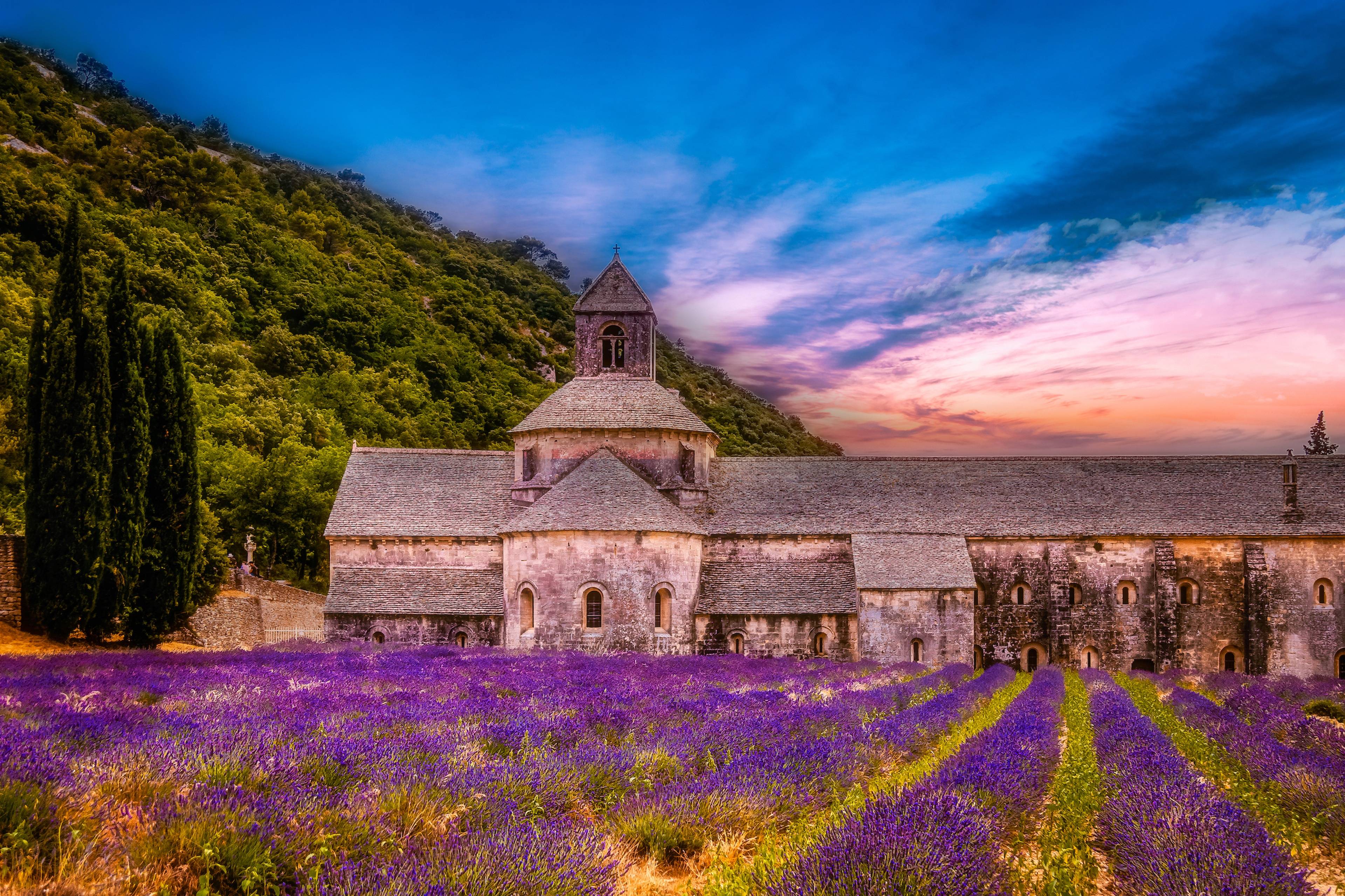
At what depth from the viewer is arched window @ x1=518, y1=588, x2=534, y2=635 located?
107ft

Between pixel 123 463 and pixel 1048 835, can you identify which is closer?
pixel 1048 835

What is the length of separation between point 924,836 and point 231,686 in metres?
11.7

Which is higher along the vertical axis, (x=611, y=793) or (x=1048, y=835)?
(x=611, y=793)

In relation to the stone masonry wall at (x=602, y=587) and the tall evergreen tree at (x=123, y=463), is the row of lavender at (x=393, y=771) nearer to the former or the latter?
the tall evergreen tree at (x=123, y=463)

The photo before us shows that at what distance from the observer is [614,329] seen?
4022 cm

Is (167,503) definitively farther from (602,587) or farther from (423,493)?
(602,587)

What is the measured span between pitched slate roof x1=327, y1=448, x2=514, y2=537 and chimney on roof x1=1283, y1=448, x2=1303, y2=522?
3132 centimetres

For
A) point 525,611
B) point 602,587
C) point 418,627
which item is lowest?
point 418,627

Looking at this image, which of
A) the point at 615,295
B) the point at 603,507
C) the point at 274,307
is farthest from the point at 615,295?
the point at 274,307

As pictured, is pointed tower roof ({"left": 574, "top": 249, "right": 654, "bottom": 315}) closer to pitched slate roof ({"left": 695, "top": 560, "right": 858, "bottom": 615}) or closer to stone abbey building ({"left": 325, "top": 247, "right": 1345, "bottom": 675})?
stone abbey building ({"left": 325, "top": 247, "right": 1345, "bottom": 675})

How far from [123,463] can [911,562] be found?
26183mm

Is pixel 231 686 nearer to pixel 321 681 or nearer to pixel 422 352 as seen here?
pixel 321 681

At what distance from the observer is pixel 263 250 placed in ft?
286

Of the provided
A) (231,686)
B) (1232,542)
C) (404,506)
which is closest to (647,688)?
(231,686)
